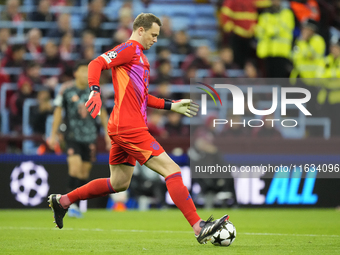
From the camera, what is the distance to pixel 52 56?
1488cm

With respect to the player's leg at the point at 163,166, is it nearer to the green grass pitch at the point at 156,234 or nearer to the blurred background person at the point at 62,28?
the green grass pitch at the point at 156,234

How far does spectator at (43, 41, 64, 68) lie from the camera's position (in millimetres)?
14773

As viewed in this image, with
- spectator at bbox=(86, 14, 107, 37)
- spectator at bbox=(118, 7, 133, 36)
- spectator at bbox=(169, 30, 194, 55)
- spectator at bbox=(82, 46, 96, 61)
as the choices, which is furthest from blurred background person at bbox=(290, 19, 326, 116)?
spectator at bbox=(86, 14, 107, 37)

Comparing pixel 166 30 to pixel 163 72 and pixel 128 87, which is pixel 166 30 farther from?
pixel 128 87

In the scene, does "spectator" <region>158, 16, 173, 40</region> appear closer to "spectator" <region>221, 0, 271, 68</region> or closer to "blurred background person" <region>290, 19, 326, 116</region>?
"spectator" <region>221, 0, 271, 68</region>

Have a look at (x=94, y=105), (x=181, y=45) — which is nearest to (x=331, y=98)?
(x=181, y=45)

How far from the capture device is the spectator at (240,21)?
51.2 ft

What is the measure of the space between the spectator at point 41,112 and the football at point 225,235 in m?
7.77

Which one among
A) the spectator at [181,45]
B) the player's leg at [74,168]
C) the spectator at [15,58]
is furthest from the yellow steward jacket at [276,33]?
the player's leg at [74,168]

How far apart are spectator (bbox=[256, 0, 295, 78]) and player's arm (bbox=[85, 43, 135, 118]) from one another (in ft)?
30.7

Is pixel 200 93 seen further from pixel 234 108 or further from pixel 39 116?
pixel 39 116

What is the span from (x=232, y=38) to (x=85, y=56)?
3.98m

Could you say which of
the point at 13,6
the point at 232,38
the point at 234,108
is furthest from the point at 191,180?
the point at 13,6

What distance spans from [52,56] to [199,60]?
361 centimetres
